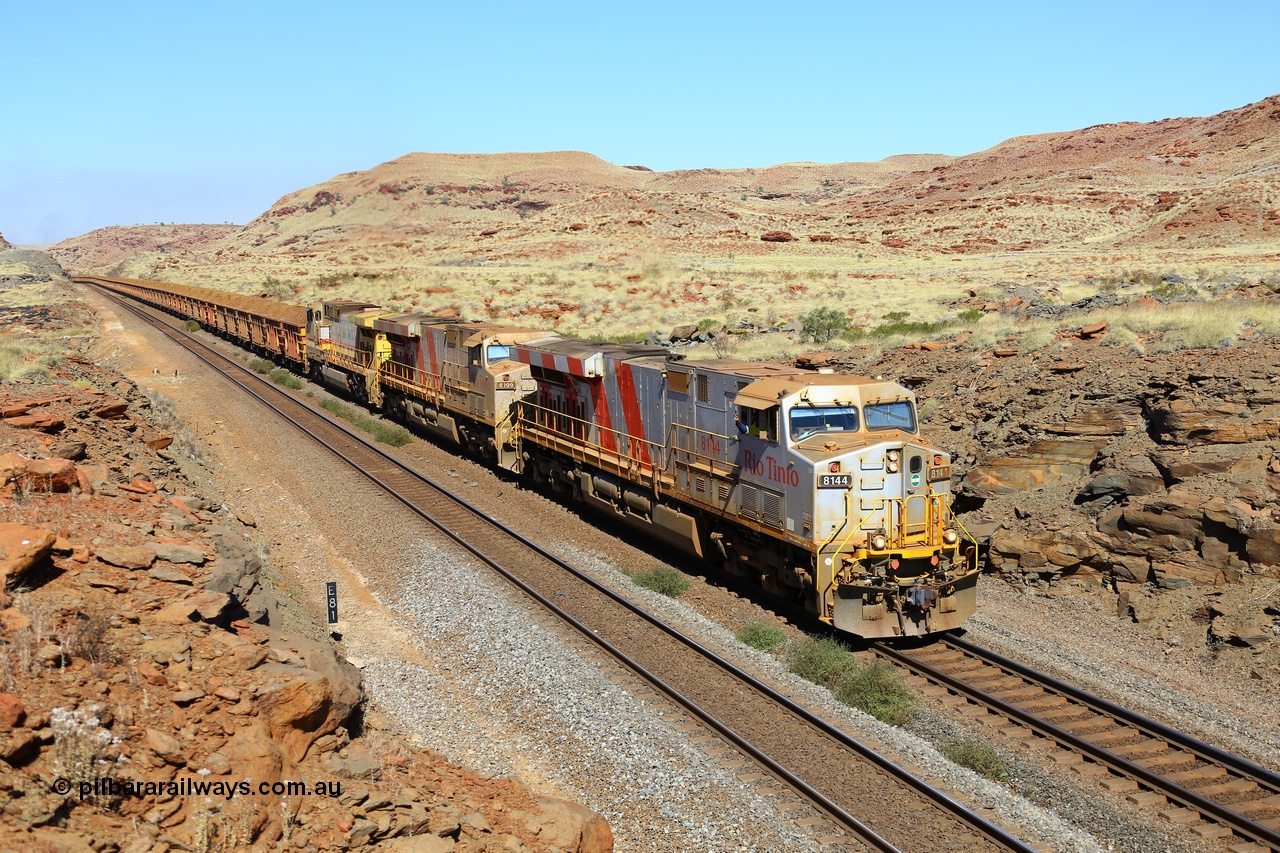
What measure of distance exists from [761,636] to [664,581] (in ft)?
9.18

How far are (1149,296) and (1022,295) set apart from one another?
9.75m

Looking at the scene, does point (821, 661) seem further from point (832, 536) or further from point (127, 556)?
point (127, 556)

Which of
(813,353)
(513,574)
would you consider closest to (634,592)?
(513,574)

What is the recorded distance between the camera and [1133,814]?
952cm

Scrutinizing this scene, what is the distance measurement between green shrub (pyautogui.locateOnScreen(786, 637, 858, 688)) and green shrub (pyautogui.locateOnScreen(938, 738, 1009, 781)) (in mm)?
1934

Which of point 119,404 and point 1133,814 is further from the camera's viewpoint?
point 119,404

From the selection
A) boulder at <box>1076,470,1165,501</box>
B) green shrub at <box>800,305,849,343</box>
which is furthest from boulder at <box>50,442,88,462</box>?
green shrub at <box>800,305,849,343</box>

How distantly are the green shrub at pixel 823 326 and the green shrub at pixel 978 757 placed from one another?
82.6ft

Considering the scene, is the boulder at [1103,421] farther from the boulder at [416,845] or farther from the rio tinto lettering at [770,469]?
the boulder at [416,845]

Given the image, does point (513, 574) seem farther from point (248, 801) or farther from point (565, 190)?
point (565, 190)

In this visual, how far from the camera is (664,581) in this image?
641 inches

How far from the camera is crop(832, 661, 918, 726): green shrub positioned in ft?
38.2

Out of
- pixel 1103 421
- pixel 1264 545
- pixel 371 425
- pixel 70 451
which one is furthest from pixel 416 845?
pixel 371 425

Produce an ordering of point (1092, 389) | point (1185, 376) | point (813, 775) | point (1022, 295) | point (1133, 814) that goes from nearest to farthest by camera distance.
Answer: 1. point (1133, 814)
2. point (813, 775)
3. point (1185, 376)
4. point (1092, 389)
5. point (1022, 295)
